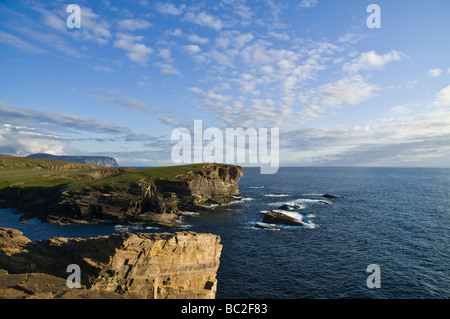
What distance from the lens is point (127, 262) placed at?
24266mm

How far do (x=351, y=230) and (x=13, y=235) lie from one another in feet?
230

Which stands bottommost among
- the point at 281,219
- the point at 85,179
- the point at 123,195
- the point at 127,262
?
the point at 281,219

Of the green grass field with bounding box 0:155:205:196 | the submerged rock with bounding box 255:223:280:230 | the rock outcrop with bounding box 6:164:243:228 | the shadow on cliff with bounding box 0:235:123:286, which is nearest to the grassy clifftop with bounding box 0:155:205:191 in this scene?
the green grass field with bounding box 0:155:205:196

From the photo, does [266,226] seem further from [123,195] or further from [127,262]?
[123,195]

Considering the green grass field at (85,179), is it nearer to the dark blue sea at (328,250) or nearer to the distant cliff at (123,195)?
the distant cliff at (123,195)

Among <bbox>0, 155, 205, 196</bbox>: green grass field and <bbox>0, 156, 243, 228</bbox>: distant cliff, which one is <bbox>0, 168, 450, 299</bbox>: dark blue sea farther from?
<bbox>0, 155, 205, 196</bbox>: green grass field

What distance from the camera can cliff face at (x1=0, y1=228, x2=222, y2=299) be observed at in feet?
77.3

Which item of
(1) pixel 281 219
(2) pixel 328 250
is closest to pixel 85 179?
(1) pixel 281 219

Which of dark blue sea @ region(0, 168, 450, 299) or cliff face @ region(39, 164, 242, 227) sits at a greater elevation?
cliff face @ region(39, 164, 242, 227)

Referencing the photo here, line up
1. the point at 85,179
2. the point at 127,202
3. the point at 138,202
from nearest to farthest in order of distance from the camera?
1. the point at 127,202
2. the point at 138,202
3. the point at 85,179

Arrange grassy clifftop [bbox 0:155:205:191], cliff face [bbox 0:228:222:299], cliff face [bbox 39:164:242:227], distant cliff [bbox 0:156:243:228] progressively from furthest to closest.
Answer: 1. grassy clifftop [bbox 0:155:205:191]
2. distant cliff [bbox 0:156:243:228]
3. cliff face [bbox 39:164:242:227]
4. cliff face [bbox 0:228:222:299]

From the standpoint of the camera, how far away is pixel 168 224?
68750 millimetres
